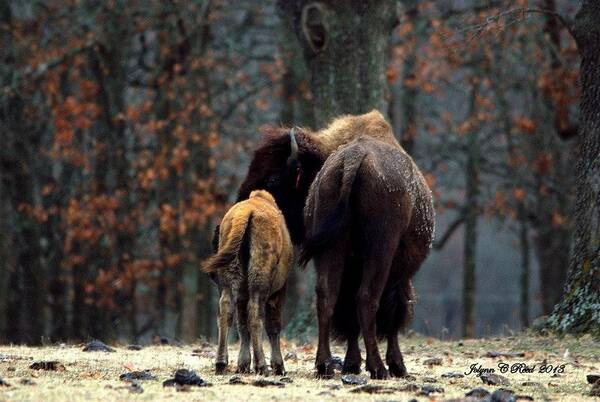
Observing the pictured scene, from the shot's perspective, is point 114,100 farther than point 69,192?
No

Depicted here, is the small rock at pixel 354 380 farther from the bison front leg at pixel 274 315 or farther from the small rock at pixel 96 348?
the small rock at pixel 96 348

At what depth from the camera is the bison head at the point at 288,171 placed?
35.5ft

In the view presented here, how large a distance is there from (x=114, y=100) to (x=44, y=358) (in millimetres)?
16145

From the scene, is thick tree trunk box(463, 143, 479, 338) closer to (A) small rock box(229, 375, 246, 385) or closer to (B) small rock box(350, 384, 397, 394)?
(A) small rock box(229, 375, 246, 385)

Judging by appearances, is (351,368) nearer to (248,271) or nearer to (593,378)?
(248,271)

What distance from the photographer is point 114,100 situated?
1027 inches

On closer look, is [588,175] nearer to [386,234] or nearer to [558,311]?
[558,311]

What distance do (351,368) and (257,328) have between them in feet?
3.16

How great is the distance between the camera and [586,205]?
42.5 ft

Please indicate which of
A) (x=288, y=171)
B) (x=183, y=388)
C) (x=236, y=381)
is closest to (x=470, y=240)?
(x=288, y=171)

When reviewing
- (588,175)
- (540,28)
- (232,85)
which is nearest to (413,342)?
(588,175)

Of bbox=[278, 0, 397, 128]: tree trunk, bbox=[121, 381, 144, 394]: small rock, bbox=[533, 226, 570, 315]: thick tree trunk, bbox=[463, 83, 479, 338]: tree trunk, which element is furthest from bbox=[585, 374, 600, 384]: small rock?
bbox=[533, 226, 570, 315]: thick tree trunk

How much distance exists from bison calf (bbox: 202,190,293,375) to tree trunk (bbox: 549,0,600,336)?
4.30 m

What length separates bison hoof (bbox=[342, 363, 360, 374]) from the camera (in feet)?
32.4
